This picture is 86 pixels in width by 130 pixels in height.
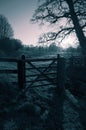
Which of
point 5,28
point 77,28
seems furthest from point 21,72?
point 5,28

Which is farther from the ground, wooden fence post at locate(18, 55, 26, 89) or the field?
wooden fence post at locate(18, 55, 26, 89)

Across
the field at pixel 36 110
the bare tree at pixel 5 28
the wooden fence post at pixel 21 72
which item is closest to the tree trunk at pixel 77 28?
the field at pixel 36 110

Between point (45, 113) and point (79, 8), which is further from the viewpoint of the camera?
point (79, 8)

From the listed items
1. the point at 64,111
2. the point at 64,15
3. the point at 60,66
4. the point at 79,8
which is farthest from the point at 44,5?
the point at 64,111

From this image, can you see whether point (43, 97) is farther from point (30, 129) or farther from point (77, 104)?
point (30, 129)

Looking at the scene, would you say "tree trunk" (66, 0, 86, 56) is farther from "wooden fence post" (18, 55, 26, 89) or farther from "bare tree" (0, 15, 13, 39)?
"bare tree" (0, 15, 13, 39)

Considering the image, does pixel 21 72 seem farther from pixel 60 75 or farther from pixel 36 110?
pixel 60 75

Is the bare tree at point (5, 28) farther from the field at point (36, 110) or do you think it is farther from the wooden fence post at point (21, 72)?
the field at point (36, 110)

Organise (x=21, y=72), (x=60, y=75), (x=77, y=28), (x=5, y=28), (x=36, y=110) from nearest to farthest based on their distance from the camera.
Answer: (x=36, y=110)
(x=21, y=72)
(x=60, y=75)
(x=77, y=28)
(x=5, y=28)

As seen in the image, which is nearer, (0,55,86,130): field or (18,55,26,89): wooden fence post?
(0,55,86,130): field

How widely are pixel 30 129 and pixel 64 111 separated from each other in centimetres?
180

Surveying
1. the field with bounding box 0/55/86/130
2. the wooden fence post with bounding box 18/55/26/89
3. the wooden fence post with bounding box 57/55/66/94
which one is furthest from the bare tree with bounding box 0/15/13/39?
the field with bounding box 0/55/86/130

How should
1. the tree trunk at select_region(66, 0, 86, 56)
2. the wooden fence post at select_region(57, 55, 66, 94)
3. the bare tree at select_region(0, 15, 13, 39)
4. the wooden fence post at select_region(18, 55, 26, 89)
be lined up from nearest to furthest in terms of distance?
1. the wooden fence post at select_region(18, 55, 26, 89)
2. the wooden fence post at select_region(57, 55, 66, 94)
3. the tree trunk at select_region(66, 0, 86, 56)
4. the bare tree at select_region(0, 15, 13, 39)

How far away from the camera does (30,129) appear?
14.2 ft
